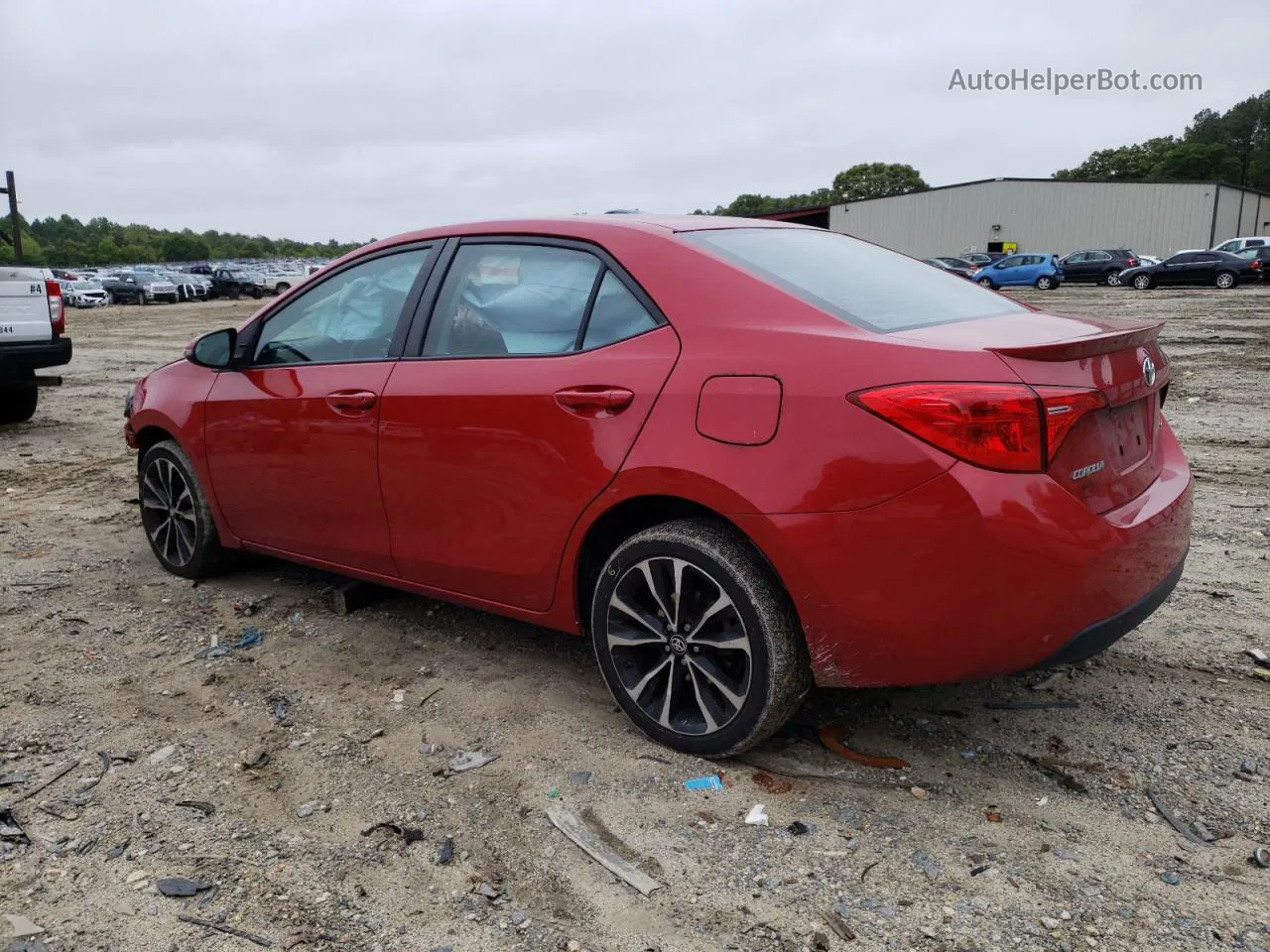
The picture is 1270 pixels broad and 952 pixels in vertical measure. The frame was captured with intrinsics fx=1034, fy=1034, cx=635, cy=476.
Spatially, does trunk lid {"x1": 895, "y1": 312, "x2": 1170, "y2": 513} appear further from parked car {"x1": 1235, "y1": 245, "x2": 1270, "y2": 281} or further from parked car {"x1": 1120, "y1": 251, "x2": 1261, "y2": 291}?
parked car {"x1": 1235, "y1": 245, "x2": 1270, "y2": 281}

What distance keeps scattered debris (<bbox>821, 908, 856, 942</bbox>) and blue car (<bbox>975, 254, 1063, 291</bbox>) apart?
35566 mm

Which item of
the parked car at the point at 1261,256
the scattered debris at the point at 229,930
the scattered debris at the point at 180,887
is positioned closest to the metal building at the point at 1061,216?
the parked car at the point at 1261,256

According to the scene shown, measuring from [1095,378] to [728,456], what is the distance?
99 cm

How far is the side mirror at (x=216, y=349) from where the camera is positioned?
447 centimetres

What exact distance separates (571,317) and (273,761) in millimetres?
1684

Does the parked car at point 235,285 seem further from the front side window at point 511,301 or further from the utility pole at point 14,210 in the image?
the front side window at point 511,301

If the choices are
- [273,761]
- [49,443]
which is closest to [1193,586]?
[273,761]

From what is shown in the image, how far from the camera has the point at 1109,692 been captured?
3.51 m

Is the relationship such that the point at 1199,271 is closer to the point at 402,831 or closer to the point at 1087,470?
the point at 1087,470

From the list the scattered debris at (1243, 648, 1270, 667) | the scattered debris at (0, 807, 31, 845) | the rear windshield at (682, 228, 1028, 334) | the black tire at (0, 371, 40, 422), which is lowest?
the scattered debris at (0, 807, 31, 845)

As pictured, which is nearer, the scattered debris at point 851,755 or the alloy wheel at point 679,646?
the alloy wheel at point 679,646

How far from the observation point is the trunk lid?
2.62 m

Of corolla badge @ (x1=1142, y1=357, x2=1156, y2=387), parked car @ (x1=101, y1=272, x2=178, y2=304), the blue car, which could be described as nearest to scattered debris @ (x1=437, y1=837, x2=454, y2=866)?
corolla badge @ (x1=1142, y1=357, x2=1156, y2=387)

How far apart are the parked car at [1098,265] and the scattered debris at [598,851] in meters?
37.8
